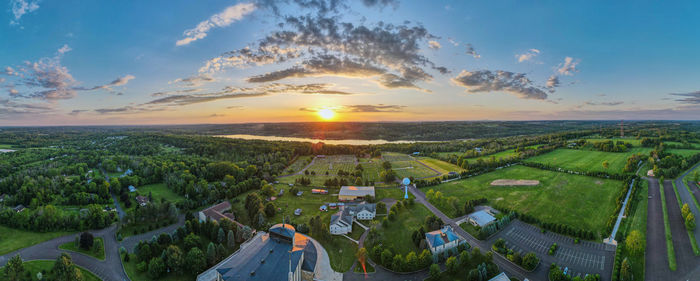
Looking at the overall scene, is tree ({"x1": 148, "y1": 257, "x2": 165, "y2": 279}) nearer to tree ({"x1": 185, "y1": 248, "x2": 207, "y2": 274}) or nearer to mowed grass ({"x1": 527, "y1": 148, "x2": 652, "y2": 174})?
tree ({"x1": 185, "y1": 248, "x2": 207, "y2": 274})

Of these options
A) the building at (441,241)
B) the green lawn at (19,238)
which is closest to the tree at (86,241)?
the green lawn at (19,238)

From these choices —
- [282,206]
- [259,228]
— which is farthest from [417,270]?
[282,206]

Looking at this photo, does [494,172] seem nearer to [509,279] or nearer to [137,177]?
[509,279]

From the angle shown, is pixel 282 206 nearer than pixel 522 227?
No

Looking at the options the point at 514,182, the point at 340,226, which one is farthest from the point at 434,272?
the point at 514,182

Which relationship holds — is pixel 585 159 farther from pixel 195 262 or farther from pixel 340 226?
pixel 195 262

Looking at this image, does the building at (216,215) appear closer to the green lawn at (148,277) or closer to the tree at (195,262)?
the tree at (195,262)
